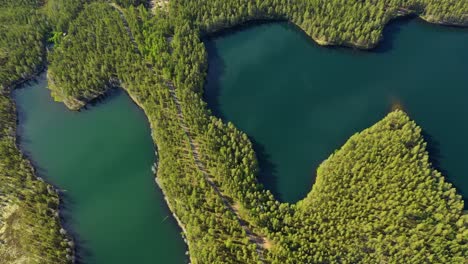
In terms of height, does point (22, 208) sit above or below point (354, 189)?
below

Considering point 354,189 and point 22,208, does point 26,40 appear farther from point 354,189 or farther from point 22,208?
point 354,189

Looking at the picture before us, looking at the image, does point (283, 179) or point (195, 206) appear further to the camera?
point (283, 179)

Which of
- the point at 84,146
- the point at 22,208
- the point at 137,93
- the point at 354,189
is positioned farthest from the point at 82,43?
the point at 354,189

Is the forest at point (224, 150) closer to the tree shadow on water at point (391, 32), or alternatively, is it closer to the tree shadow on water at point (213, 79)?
the tree shadow on water at point (391, 32)

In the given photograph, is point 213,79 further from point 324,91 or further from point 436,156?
point 436,156

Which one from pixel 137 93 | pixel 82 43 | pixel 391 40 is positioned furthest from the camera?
pixel 391 40

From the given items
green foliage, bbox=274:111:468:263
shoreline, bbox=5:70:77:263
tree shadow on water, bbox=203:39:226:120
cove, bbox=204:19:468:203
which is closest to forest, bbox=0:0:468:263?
green foliage, bbox=274:111:468:263

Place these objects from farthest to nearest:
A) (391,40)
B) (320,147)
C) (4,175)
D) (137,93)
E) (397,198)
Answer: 1. (391,40)
2. (137,93)
3. (320,147)
4. (4,175)
5. (397,198)
